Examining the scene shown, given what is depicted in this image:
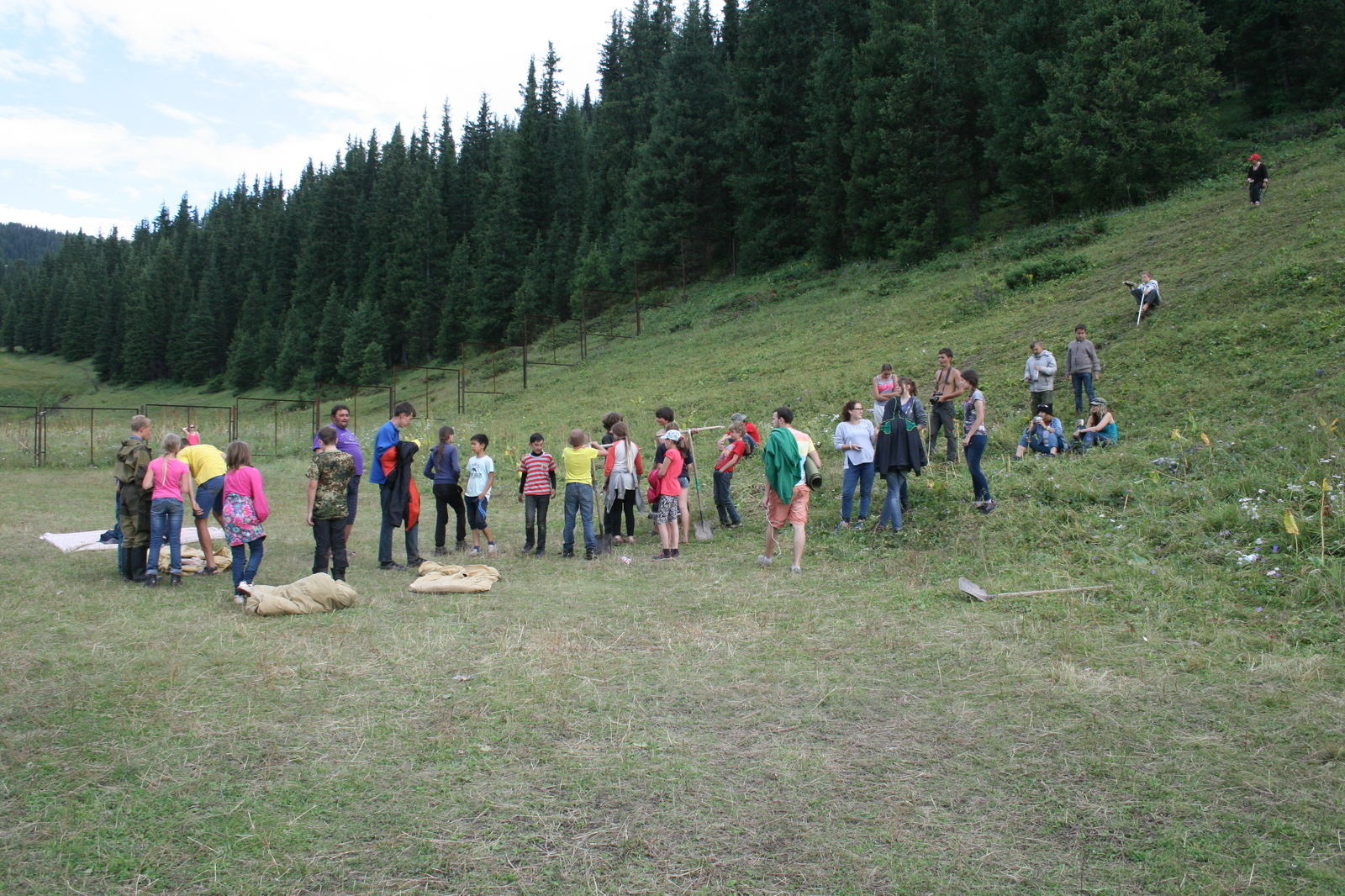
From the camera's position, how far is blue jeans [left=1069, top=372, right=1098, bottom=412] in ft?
41.8

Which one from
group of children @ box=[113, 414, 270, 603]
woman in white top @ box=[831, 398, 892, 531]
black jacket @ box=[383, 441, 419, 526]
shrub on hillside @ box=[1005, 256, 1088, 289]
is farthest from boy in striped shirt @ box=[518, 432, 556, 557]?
shrub on hillside @ box=[1005, 256, 1088, 289]

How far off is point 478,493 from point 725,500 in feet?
10.9

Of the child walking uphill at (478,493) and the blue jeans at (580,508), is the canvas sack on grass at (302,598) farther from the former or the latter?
the blue jeans at (580,508)

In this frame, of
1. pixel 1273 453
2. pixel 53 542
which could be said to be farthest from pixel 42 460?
pixel 1273 453

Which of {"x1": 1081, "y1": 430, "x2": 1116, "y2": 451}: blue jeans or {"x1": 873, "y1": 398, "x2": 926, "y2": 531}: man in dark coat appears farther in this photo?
{"x1": 1081, "y1": 430, "x2": 1116, "y2": 451}: blue jeans

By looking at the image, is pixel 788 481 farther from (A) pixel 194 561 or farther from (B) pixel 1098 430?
(A) pixel 194 561

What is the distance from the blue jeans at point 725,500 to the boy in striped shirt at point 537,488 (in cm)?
235

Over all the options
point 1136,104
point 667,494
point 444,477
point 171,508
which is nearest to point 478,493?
point 444,477

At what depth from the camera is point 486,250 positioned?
54938 millimetres

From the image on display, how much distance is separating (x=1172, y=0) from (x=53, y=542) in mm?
32983

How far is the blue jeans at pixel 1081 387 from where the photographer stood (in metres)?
12.7

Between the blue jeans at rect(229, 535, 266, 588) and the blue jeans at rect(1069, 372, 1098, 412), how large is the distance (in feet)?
38.9

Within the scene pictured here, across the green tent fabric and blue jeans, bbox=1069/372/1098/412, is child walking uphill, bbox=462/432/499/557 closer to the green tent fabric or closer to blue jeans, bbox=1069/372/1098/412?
the green tent fabric

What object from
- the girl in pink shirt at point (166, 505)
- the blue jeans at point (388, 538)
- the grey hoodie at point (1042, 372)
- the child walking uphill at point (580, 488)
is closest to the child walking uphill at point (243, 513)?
the girl in pink shirt at point (166, 505)
